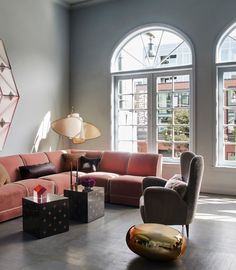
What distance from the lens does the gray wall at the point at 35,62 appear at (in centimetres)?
595

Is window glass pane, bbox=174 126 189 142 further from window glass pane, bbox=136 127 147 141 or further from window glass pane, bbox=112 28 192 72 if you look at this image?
window glass pane, bbox=112 28 192 72

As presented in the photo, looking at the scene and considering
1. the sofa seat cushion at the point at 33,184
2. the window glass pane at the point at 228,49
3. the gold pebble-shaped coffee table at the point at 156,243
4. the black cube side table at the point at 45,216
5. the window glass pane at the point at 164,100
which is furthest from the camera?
the window glass pane at the point at 164,100

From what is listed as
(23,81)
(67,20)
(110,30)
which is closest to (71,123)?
(23,81)

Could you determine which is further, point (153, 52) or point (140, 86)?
point (140, 86)

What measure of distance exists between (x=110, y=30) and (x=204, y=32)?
Answer: 81.0 inches

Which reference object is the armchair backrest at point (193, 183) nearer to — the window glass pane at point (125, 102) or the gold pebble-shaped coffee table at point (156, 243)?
the gold pebble-shaped coffee table at point (156, 243)

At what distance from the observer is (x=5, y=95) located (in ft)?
18.9

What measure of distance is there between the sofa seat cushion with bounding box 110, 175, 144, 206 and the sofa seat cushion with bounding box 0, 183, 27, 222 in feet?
4.70

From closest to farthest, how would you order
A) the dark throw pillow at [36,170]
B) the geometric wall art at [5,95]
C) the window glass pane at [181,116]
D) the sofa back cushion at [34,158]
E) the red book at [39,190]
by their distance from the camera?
the red book at [39,190]
the dark throw pillow at [36,170]
the sofa back cushion at [34,158]
the geometric wall art at [5,95]
the window glass pane at [181,116]

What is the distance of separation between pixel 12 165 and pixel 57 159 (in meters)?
1.06

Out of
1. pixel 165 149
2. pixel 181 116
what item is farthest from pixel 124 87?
pixel 165 149

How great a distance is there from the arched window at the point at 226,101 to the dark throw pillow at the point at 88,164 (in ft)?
7.54

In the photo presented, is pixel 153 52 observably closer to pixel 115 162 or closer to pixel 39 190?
pixel 115 162

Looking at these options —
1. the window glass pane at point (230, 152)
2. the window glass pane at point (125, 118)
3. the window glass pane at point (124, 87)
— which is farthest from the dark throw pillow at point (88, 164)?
the window glass pane at point (230, 152)
